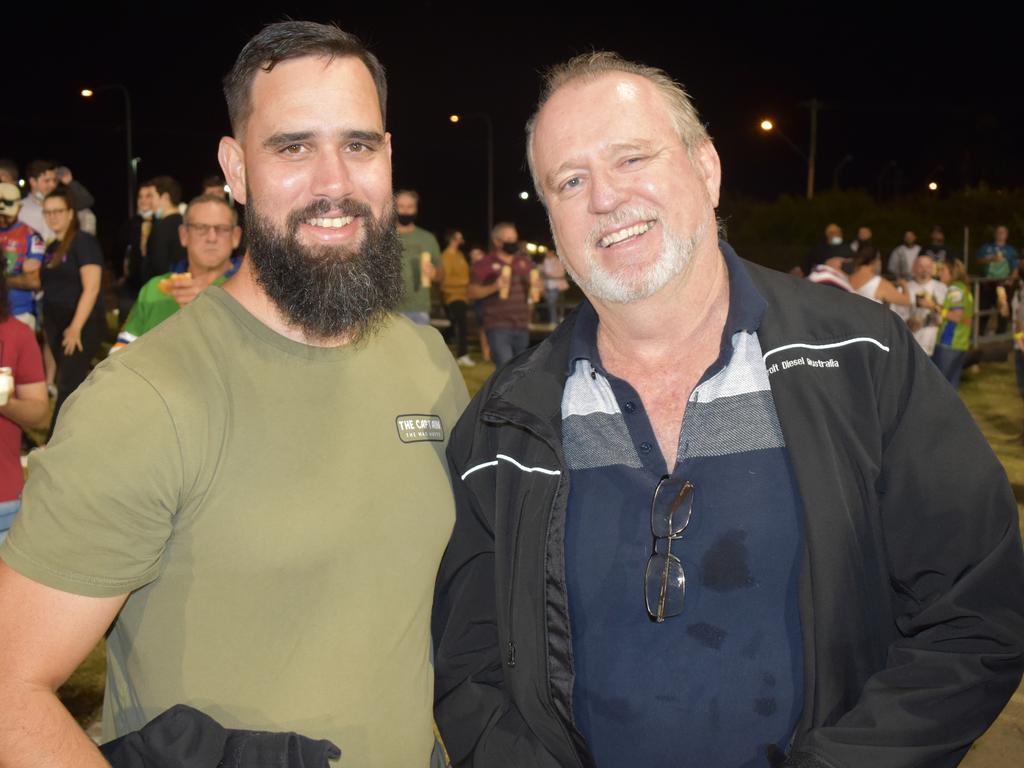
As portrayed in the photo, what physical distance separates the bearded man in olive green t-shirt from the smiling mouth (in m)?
0.57

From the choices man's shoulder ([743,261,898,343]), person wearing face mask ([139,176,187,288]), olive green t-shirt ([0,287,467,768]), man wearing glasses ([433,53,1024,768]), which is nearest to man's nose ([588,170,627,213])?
man wearing glasses ([433,53,1024,768])

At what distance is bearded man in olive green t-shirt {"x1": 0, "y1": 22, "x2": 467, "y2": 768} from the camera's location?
6.00ft

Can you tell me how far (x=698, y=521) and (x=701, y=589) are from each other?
15 centimetres

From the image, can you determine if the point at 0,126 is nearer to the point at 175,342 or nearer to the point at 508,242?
the point at 508,242

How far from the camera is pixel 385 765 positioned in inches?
87.1

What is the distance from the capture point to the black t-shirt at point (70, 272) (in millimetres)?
8914

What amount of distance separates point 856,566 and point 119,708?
162 cm

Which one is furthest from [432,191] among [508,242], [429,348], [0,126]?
[429,348]

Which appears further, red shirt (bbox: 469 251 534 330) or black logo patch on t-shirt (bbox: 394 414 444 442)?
red shirt (bbox: 469 251 534 330)

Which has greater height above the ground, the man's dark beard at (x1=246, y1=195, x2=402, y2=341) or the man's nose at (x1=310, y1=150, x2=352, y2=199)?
the man's nose at (x1=310, y1=150, x2=352, y2=199)

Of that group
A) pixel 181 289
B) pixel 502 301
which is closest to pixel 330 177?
pixel 181 289

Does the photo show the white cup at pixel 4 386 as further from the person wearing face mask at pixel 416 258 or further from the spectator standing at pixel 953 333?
the spectator standing at pixel 953 333

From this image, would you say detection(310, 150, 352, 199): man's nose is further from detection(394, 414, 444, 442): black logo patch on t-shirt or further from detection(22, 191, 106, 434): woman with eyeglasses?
detection(22, 191, 106, 434): woman with eyeglasses

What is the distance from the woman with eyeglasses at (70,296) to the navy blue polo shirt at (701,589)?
285 inches
